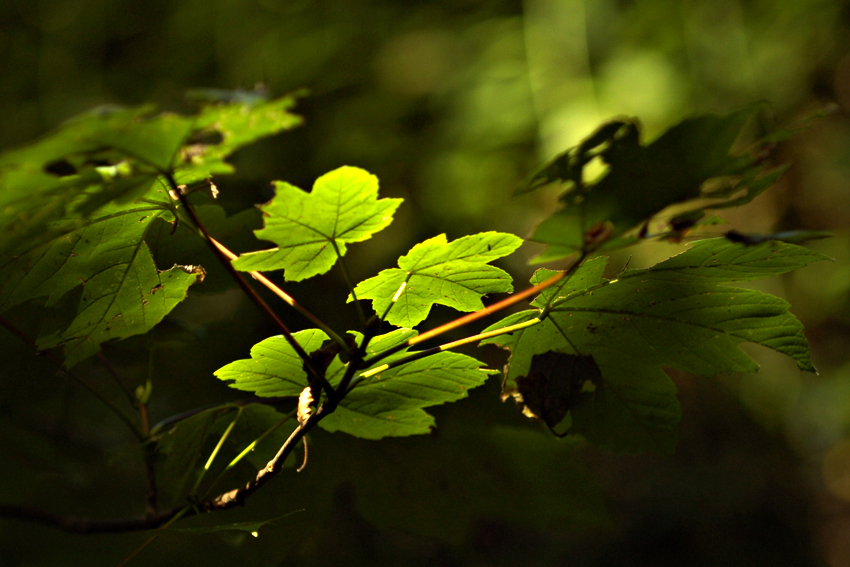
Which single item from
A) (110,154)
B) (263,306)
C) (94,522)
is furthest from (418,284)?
(94,522)

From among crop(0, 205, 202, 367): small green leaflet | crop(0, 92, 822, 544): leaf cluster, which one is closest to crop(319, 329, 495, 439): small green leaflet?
crop(0, 92, 822, 544): leaf cluster

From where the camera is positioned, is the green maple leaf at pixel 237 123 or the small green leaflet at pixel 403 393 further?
the small green leaflet at pixel 403 393

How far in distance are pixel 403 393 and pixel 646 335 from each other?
8.9 inches

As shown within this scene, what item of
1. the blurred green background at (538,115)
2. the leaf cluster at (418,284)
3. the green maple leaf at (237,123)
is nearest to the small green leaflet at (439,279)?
the leaf cluster at (418,284)

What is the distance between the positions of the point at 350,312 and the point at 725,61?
1985 mm

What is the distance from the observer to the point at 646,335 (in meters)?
0.50

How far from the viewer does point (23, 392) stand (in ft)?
2.95

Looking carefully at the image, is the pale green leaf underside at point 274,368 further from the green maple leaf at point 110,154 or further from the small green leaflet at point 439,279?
the green maple leaf at point 110,154

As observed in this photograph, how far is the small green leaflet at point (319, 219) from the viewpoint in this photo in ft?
1.27

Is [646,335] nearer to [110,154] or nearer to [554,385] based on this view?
[554,385]

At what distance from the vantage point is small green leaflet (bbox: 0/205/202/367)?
48 centimetres

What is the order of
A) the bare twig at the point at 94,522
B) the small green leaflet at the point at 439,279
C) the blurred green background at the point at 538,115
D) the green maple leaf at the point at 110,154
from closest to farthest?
the green maple leaf at the point at 110,154, the small green leaflet at the point at 439,279, the bare twig at the point at 94,522, the blurred green background at the point at 538,115

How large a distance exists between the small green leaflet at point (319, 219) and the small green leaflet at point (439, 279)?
40 millimetres

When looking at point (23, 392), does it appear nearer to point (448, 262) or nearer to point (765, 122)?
point (448, 262)
